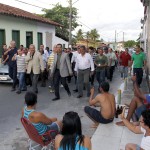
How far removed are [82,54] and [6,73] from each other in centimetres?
372

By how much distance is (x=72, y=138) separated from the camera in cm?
299

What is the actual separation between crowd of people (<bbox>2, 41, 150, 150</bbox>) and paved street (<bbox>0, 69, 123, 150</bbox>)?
32 cm

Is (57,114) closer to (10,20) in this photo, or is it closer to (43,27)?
(10,20)

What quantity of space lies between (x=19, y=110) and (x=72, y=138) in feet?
16.9

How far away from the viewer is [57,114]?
7.49 m

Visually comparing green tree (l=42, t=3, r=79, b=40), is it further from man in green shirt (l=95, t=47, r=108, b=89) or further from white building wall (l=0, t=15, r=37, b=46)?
man in green shirt (l=95, t=47, r=108, b=89)

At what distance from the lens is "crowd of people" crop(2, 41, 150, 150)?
308cm

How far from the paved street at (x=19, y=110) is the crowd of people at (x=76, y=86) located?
1.07 feet

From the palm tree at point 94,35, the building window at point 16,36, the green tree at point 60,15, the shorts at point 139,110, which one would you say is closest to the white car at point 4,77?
the shorts at point 139,110

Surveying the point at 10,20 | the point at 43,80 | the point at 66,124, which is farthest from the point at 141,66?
the point at 10,20

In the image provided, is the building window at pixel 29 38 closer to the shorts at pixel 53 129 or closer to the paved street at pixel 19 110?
the paved street at pixel 19 110

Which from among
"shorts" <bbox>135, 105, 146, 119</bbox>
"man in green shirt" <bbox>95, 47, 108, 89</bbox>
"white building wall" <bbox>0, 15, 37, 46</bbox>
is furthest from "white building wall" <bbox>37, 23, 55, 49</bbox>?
"shorts" <bbox>135, 105, 146, 119</bbox>

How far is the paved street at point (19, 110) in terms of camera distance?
5.58 metres

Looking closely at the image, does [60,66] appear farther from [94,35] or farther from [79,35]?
[94,35]
